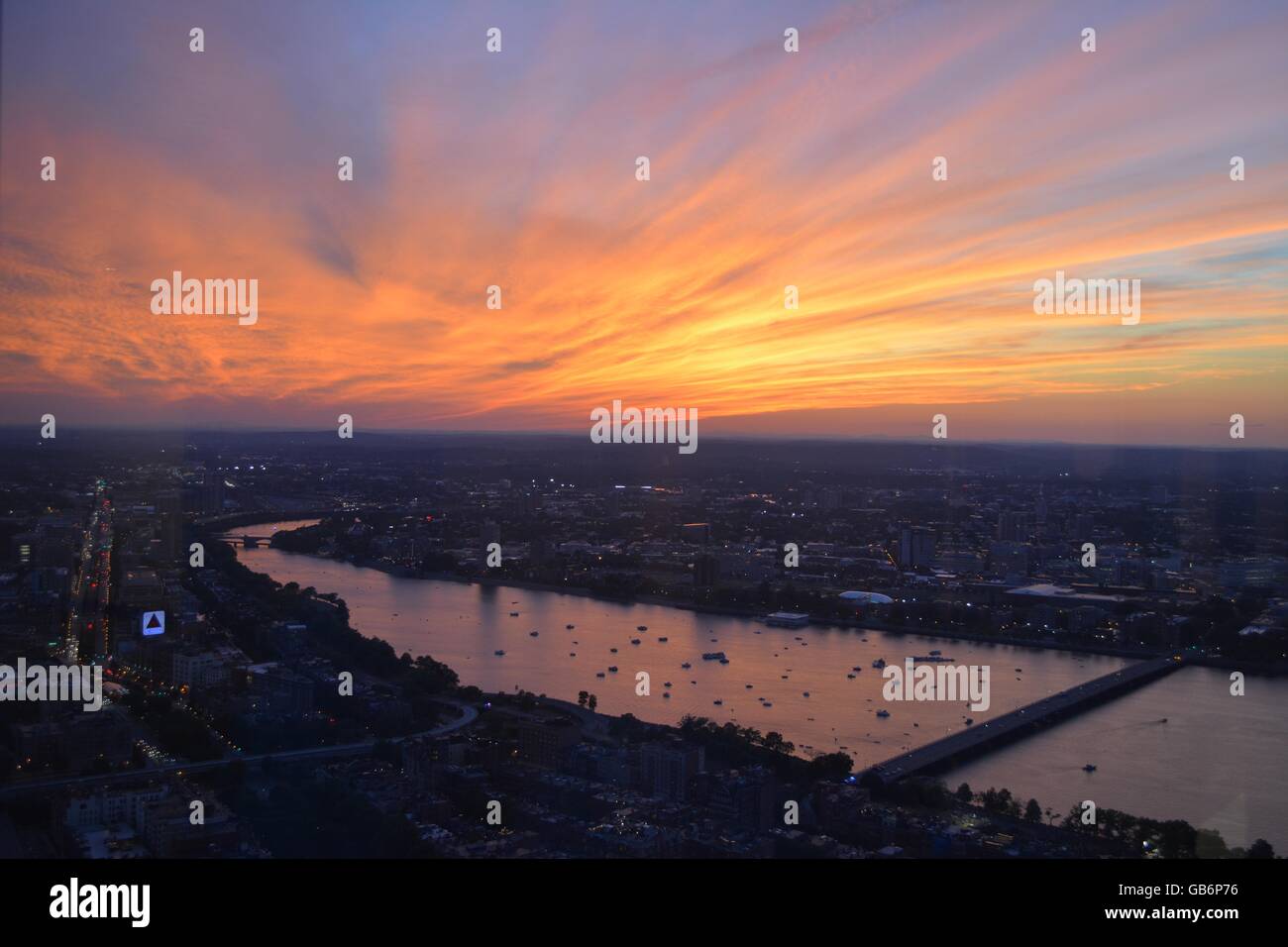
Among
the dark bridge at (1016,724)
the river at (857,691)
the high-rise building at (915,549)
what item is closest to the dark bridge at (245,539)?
the river at (857,691)

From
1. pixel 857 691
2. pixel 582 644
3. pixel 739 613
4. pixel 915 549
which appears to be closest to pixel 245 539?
pixel 582 644

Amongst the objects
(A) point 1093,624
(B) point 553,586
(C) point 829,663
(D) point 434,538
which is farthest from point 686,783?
(D) point 434,538

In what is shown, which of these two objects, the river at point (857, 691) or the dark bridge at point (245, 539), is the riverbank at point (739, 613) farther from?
the dark bridge at point (245, 539)

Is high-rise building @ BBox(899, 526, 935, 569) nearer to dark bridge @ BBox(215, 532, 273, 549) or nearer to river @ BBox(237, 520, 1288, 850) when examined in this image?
river @ BBox(237, 520, 1288, 850)

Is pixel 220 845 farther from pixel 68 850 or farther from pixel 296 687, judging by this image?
pixel 296 687

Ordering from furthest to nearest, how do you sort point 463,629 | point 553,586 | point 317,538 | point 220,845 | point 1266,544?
point 317,538, point 553,586, point 1266,544, point 463,629, point 220,845

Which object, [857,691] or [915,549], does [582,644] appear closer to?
[857,691]
